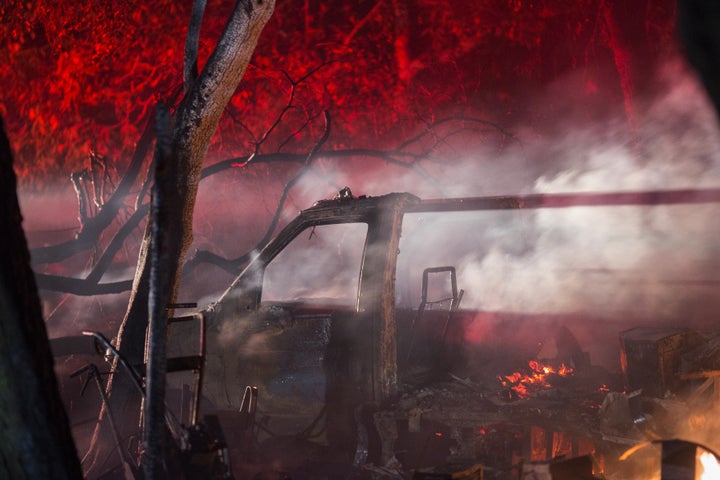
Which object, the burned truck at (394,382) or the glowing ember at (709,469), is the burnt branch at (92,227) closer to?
the burned truck at (394,382)

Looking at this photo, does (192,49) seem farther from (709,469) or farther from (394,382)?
(709,469)

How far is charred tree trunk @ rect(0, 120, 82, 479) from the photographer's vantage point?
2.55 m

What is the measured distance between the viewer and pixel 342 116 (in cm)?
1616

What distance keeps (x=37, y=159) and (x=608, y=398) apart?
14.8 m

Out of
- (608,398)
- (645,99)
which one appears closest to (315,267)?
(645,99)

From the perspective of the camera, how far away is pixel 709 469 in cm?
341

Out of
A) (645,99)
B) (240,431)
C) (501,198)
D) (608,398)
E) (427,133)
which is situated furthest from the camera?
(427,133)

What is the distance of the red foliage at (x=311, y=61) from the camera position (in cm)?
1391

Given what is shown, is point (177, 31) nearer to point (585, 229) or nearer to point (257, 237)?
point (257, 237)

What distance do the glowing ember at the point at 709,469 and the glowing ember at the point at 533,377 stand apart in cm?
197

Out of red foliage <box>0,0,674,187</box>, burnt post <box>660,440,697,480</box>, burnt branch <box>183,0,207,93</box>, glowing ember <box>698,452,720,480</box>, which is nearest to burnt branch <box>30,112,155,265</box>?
burnt branch <box>183,0,207,93</box>

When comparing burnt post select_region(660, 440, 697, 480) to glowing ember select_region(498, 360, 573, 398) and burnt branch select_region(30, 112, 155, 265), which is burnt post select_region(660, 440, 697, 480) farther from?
burnt branch select_region(30, 112, 155, 265)

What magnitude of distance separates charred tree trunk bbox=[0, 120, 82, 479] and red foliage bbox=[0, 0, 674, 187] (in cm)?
1140

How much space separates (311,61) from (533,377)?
12.8 metres
